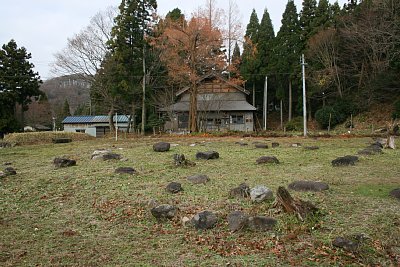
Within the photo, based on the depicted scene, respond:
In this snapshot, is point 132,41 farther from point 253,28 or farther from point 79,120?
point 79,120

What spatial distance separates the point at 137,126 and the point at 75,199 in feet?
80.8

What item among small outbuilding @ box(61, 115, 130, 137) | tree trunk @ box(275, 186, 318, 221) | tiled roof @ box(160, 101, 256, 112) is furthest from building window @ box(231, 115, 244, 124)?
tree trunk @ box(275, 186, 318, 221)

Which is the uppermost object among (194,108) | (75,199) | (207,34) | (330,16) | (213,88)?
(330,16)

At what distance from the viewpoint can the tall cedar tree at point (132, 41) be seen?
2461cm

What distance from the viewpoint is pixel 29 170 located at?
946 cm

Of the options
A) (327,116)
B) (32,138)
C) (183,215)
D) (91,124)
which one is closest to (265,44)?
(327,116)

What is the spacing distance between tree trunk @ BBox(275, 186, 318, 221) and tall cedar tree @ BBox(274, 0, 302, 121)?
27324mm

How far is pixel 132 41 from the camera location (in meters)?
25.2

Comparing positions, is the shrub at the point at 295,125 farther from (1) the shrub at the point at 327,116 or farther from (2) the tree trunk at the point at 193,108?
(2) the tree trunk at the point at 193,108

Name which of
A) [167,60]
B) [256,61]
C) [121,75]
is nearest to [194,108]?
[167,60]

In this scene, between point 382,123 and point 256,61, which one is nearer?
point 382,123

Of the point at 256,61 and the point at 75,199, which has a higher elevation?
the point at 256,61

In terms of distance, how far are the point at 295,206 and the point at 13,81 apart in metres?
29.9

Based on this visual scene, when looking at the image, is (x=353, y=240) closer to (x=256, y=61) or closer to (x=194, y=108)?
(x=194, y=108)
